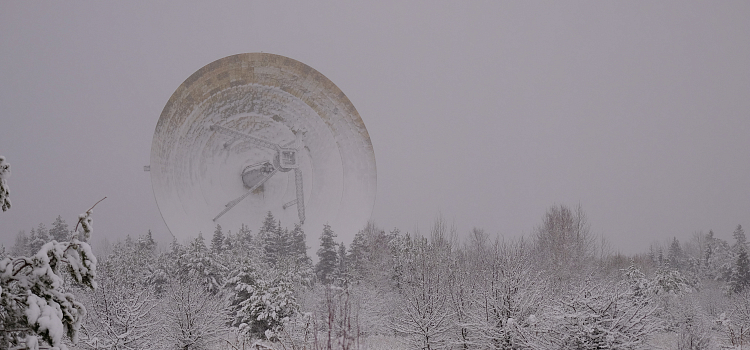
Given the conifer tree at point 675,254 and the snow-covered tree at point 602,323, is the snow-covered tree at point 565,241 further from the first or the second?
the conifer tree at point 675,254

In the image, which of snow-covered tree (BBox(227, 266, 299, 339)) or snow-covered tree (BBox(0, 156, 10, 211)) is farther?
snow-covered tree (BBox(227, 266, 299, 339))

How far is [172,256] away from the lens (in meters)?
37.7

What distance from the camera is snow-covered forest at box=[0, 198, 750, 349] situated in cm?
374

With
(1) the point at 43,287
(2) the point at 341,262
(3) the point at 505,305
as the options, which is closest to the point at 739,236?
(2) the point at 341,262

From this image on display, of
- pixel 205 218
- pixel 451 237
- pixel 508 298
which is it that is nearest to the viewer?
pixel 508 298

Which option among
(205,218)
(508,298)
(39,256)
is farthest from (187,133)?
(39,256)

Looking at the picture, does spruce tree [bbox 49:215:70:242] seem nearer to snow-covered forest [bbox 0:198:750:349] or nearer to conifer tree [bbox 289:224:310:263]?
snow-covered forest [bbox 0:198:750:349]

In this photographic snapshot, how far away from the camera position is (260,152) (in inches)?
861

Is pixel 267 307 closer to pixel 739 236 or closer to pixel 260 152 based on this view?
pixel 260 152

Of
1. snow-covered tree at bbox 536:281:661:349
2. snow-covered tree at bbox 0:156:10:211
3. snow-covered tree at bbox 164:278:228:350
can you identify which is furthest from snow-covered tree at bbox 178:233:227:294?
snow-covered tree at bbox 0:156:10:211

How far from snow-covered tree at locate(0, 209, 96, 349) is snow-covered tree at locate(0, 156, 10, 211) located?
17.6 inches

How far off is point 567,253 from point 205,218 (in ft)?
79.3

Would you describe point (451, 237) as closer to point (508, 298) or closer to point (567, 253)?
point (567, 253)

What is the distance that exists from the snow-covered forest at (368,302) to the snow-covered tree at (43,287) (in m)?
0.01
